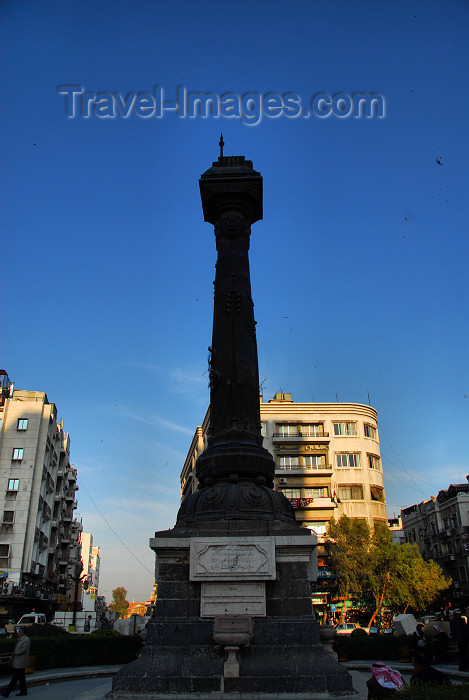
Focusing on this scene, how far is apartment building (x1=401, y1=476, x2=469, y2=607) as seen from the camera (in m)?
53.1

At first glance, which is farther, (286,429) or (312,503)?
(286,429)

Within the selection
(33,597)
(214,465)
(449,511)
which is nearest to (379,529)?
(449,511)

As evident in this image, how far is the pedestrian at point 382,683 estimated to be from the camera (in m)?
6.29

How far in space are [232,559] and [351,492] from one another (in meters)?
44.9

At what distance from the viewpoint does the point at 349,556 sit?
39938 mm

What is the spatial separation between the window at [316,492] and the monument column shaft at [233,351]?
41.5 m

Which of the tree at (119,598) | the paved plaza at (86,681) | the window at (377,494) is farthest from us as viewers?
the tree at (119,598)

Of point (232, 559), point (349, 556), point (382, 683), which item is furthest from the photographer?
point (349, 556)

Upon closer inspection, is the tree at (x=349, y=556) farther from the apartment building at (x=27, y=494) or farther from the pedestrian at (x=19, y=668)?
the pedestrian at (x=19, y=668)

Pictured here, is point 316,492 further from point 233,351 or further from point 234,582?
point 234,582

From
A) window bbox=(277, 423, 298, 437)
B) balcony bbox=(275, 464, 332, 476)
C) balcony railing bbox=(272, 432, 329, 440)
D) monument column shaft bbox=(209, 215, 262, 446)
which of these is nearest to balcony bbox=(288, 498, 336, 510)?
balcony bbox=(275, 464, 332, 476)

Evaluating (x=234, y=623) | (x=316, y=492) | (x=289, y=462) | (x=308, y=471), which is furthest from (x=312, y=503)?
(x=234, y=623)

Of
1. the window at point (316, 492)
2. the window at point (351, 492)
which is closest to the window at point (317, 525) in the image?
the window at point (316, 492)

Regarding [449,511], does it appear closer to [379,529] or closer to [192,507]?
[379,529]
